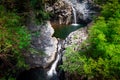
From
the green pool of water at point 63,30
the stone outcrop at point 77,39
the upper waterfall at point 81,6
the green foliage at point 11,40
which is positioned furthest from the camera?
the upper waterfall at point 81,6

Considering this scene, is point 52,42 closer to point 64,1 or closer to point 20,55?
point 20,55

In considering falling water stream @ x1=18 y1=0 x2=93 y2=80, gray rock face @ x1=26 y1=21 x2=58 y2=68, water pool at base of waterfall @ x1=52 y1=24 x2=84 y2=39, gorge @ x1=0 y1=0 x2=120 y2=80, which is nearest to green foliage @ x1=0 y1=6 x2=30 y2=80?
gorge @ x1=0 y1=0 x2=120 y2=80

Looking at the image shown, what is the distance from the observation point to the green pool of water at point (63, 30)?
15.5 metres

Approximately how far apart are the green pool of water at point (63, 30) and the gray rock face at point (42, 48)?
2405 mm

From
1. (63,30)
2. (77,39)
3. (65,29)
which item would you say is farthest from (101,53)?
(65,29)

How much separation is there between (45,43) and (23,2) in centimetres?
208

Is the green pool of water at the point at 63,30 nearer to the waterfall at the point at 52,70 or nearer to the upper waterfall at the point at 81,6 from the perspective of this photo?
the upper waterfall at the point at 81,6

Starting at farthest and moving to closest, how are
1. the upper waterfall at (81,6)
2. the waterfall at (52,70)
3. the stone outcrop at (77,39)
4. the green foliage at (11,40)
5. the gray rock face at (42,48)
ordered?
the upper waterfall at (81,6) < the waterfall at (52,70) < the gray rock face at (42,48) < the stone outcrop at (77,39) < the green foliage at (11,40)

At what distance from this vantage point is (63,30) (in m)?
16.5

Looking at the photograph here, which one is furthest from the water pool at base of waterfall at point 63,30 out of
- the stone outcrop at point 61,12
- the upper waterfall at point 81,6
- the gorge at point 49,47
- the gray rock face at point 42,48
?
the gray rock face at point 42,48

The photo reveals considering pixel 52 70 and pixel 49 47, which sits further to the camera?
pixel 49 47

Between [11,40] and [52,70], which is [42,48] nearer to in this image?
[52,70]

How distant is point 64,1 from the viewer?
18.7 m

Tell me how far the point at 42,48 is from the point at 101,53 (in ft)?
11.0
